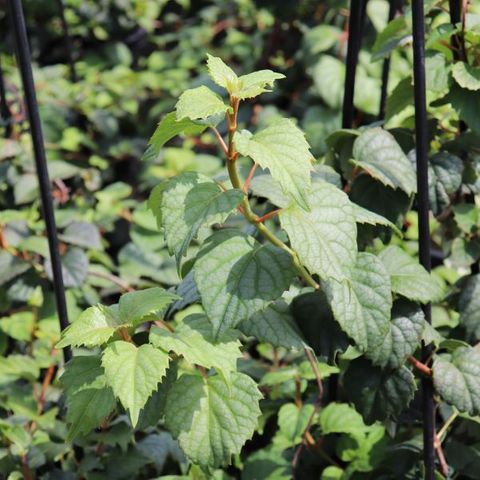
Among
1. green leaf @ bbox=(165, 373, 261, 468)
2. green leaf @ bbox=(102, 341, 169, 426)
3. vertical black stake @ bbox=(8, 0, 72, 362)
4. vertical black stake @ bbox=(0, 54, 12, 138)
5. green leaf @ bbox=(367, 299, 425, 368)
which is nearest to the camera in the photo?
green leaf @ bbox=(102, 341, 169, 426)

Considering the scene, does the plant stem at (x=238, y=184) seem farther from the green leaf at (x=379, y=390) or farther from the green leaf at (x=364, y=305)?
the green leaf at (x=379, y=390)

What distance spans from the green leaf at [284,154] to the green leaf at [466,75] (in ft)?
1.25

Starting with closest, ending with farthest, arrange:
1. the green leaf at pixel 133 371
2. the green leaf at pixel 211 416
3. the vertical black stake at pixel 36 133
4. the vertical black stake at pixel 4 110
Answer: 1. the green leaf at pixel 133 371
2. the green leaf at pixel 211 416
3. the vertical black stake at pixel 36 133
4. the vertical black stake at pixel 4 110

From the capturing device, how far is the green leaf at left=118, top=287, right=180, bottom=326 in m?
1.13

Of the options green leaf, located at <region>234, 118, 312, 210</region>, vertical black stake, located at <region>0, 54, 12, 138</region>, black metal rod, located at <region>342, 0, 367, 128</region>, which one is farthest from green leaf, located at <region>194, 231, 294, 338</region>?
vertical black stake, located at <region>0, 54, 12, 138</region>

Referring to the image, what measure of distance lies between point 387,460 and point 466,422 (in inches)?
6.2

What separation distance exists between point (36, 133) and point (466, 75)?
0.70m

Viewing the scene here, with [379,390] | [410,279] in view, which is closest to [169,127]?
[410,279]

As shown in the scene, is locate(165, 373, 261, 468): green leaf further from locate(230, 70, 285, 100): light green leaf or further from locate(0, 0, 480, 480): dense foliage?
locate(230, 70, 285, 100): light green leaf

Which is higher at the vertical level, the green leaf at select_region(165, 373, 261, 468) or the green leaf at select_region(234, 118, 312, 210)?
the green leaf at select_region(234, 118, 312, 210)

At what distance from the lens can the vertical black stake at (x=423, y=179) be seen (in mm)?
1241

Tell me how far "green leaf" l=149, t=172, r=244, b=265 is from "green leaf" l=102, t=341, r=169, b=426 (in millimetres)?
127

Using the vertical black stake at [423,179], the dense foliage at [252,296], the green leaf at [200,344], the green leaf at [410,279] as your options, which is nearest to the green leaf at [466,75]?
the dense foliage at [252,296]

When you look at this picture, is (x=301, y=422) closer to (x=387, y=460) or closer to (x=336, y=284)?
(x=387, y=460)
